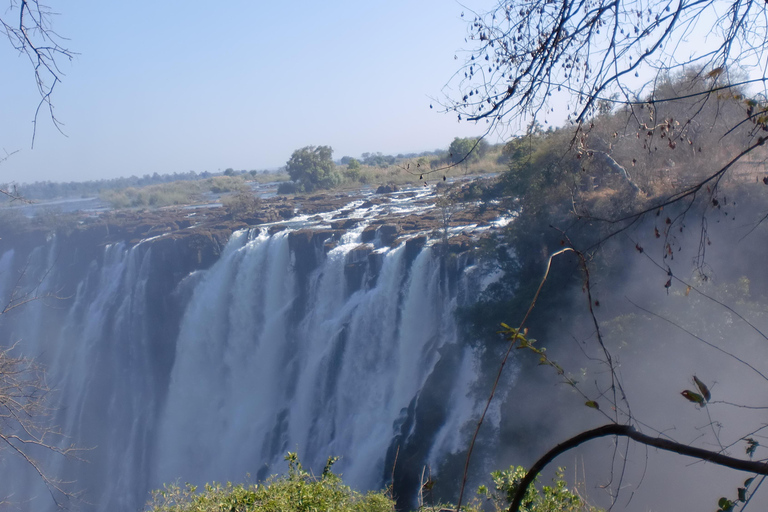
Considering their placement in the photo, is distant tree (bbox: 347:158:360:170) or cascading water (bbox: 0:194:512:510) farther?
distant tree (bbox: 347:158:360:170)

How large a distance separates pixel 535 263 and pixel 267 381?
8.69 meters

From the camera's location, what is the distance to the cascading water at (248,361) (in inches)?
496

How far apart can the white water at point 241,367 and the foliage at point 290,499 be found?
20.6ft

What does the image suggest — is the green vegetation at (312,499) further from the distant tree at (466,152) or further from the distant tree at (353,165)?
the distant tree at (353,165)

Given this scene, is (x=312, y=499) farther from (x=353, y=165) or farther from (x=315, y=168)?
(x=353, y=165)

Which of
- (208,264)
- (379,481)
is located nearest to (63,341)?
(208,264)

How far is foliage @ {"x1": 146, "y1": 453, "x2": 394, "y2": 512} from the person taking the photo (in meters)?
3.91

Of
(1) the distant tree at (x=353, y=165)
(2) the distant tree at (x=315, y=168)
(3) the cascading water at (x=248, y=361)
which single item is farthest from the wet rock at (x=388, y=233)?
(1) the distant tree at (x=353, y=165)

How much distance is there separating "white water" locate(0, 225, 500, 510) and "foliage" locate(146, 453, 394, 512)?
6.29 meters

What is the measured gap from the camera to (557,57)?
103 inches

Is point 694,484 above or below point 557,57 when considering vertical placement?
below

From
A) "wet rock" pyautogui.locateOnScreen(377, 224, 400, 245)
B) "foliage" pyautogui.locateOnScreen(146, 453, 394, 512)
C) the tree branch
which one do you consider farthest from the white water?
the tree branch

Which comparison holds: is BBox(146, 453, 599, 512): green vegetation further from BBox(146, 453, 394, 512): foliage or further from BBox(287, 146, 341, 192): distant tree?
BBox(287, 146, 341, 192): distant tree

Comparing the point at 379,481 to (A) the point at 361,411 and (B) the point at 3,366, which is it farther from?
(B) the point at 3,366
